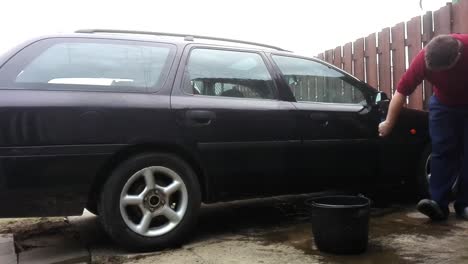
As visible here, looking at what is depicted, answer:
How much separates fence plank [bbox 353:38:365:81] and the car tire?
4.15 metres

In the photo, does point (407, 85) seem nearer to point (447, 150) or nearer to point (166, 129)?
point (447, 150)

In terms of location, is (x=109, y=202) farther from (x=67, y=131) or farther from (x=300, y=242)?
(x=300, y=242)

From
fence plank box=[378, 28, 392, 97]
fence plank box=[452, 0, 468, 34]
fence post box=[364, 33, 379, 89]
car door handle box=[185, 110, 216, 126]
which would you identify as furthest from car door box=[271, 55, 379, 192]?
fence post box=[364, 33, 379, 89]

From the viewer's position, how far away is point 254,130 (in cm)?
364

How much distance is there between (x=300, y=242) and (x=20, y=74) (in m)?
2.24

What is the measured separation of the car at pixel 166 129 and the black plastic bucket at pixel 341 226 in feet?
2.41

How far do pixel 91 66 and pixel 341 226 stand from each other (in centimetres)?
200

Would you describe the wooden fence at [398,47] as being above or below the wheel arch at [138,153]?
above

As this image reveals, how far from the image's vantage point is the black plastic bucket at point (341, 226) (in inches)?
119

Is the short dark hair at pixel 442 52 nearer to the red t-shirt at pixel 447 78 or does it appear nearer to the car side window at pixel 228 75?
the red t-shirt at pixel 447 78

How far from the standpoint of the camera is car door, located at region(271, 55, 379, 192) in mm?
3902

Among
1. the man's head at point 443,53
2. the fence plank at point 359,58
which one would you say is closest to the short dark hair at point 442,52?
the man's head at point 443,53

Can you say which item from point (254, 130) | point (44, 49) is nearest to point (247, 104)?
point (254, 130)

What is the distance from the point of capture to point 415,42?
5555mm
